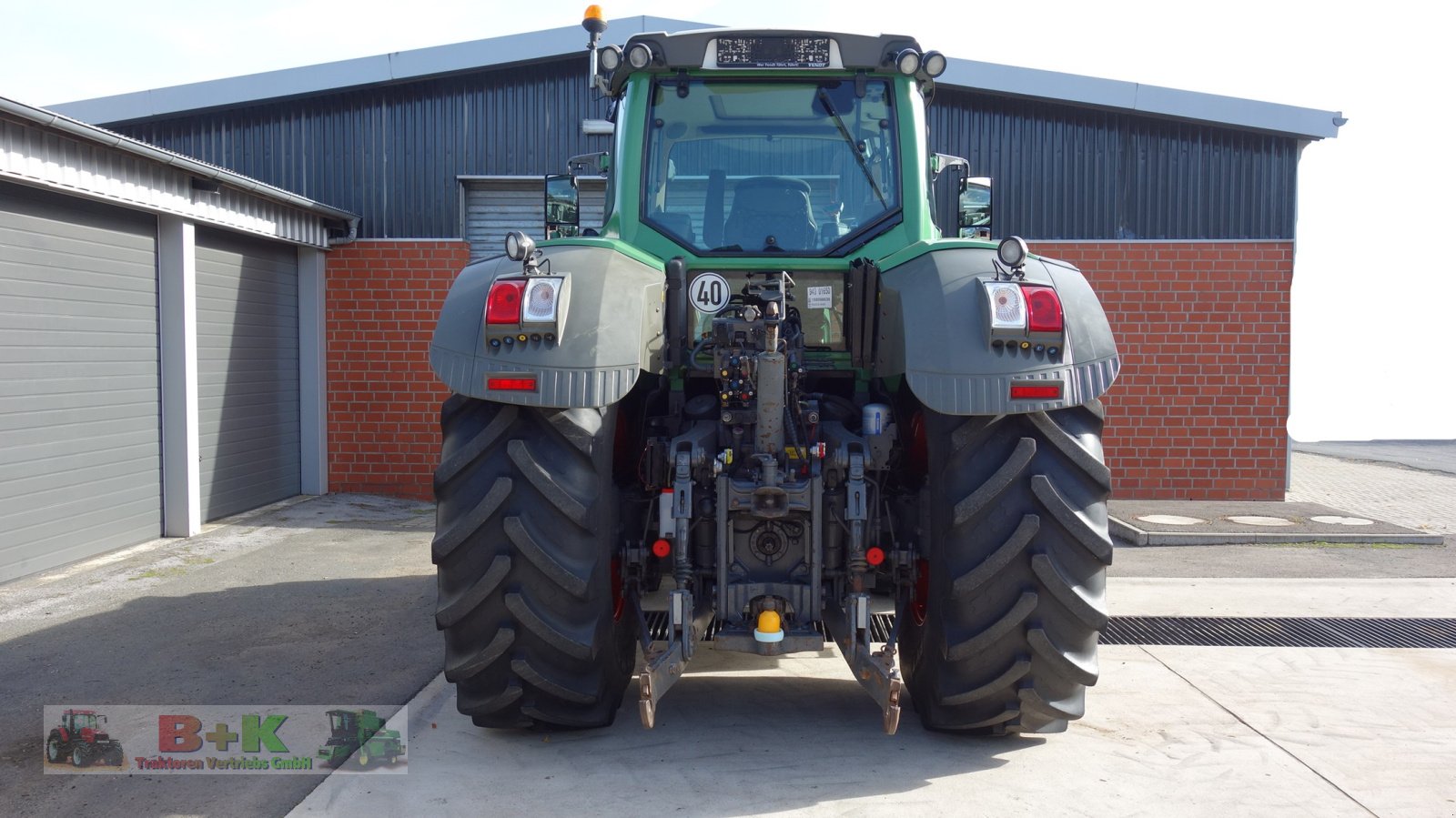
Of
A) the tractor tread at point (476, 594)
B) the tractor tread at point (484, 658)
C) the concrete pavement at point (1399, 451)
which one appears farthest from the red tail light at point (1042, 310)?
the concrete pavement at point (1399, 451)

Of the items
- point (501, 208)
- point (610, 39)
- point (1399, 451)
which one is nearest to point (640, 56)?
point (610, 39)

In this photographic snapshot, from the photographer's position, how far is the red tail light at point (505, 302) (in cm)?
375

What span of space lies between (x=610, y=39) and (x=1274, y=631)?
8914mm

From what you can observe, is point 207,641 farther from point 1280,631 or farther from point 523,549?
point 1280,631

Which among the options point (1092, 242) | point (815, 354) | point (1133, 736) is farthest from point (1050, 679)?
point (1092, 242)

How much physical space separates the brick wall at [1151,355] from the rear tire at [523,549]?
8281 mm

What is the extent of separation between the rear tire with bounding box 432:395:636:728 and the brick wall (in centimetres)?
828

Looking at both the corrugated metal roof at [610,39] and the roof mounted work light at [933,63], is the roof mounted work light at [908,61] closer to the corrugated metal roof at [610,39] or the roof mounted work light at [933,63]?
the roof mounted work light at [933,63]

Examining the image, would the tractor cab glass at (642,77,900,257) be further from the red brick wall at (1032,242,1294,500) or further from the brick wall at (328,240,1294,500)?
the red brick wall at (1032,242,1294,500)

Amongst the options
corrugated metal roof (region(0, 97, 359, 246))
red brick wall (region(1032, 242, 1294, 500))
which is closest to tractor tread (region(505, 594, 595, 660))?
corrugated metal roof (region(0, 97, 359, 246))

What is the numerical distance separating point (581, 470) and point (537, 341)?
0.50 m

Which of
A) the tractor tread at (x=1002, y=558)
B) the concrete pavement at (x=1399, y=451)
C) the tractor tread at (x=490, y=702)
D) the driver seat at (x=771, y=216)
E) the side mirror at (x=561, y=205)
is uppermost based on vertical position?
the side mirror at (x=561, y=205)

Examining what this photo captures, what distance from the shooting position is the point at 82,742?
4391 millimetres

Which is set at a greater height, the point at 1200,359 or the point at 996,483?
the point at 1200,359
